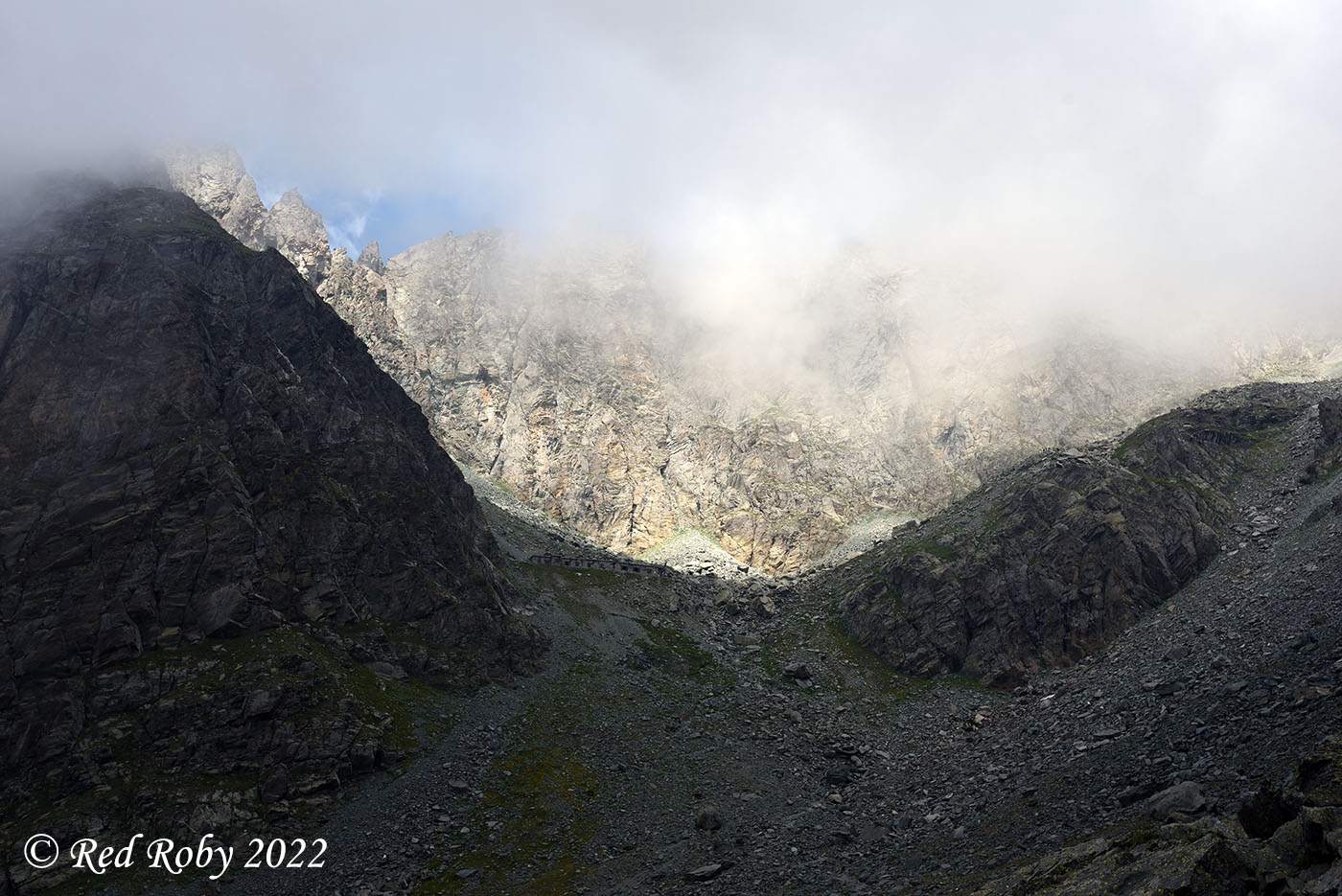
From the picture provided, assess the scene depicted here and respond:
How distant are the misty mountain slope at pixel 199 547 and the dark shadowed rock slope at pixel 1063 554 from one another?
57864mm

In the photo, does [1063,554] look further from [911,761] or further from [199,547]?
[199,547]

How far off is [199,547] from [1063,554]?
111 m

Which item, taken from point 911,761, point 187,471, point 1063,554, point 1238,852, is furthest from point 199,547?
point 1063,554

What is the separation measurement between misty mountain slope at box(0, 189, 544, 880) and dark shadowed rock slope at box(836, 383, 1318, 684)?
190 ft

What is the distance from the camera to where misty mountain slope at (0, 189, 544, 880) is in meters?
59.2

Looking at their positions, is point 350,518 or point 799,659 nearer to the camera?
point 350,518

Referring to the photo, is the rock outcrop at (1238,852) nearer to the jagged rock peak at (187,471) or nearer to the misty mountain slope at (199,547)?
the misty mountain slope at (199,547)

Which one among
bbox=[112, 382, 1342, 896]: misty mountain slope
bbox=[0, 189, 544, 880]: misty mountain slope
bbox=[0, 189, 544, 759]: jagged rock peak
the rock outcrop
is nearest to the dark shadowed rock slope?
bbox=[112, 382, 1342, 896]: misty mountain slope

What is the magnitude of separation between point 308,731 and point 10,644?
87.5 ft

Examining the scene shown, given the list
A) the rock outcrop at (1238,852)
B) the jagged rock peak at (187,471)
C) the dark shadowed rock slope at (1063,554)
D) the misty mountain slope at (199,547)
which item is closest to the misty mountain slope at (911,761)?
the rock outcrop at (1238,852)

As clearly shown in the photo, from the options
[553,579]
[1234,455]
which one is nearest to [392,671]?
[553,579]

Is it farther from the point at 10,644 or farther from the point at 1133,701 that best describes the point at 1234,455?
the point at 10,644

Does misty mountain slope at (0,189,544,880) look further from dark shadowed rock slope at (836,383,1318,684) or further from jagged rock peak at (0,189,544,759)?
dark shadowed rock slope at (836,383,1318,684)

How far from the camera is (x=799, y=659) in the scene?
101938 millimetres
